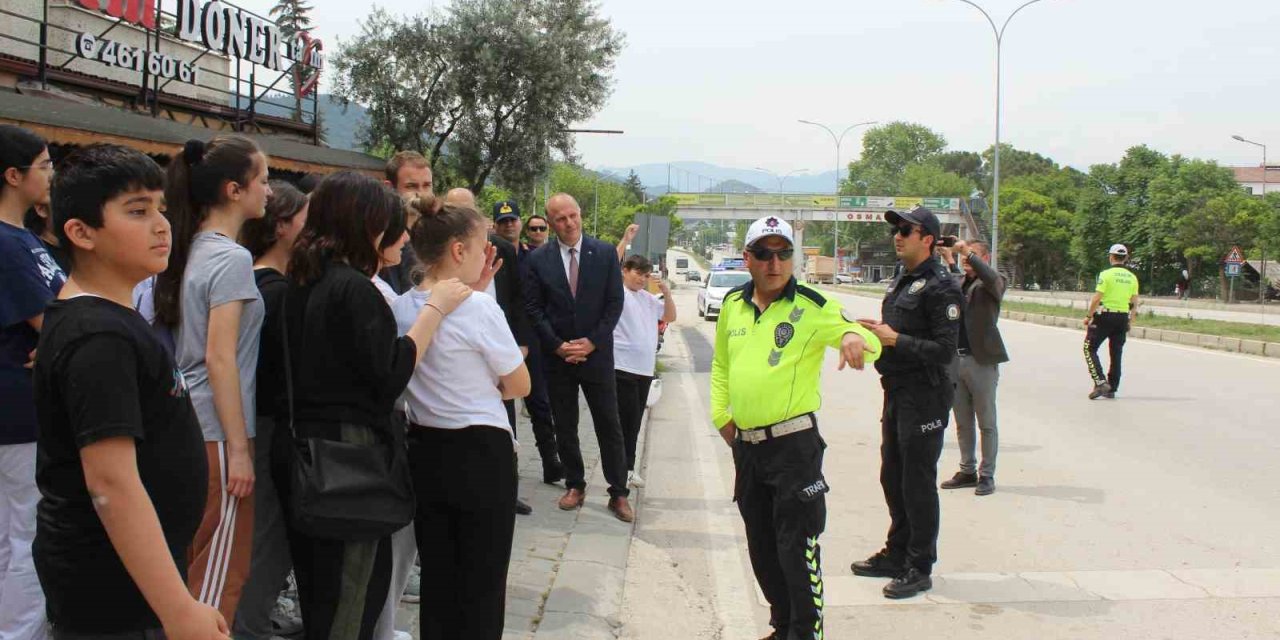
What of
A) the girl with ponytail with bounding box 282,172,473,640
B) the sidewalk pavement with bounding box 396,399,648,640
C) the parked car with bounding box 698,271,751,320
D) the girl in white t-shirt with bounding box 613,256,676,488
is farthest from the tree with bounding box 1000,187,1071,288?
the girl with ponytail with bounding box 282,172,473,640

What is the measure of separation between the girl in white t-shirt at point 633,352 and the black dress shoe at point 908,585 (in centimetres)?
229

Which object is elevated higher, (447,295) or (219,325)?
(447,295)

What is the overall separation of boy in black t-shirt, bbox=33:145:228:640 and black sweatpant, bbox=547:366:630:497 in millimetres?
4128

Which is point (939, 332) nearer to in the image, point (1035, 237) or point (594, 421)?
point (594, 421)

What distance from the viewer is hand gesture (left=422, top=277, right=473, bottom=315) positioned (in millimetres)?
3059

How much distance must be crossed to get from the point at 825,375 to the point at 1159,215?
160 ft

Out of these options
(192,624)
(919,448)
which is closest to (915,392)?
(919,448)

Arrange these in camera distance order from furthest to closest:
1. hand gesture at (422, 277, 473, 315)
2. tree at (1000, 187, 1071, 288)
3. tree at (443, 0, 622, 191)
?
1. tree at (1000, 187, 1071, 288)
2. tree at (443, 0, 622, 191)
3. hand gesture at (422, 277, 473, 315)

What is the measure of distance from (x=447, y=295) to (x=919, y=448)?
9.30 ft

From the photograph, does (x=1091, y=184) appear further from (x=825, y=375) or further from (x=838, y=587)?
(x=838, y=587)

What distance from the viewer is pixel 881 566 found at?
17.7 feet

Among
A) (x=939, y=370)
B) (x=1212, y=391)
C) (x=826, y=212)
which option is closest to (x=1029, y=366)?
(x=1212, y=391)

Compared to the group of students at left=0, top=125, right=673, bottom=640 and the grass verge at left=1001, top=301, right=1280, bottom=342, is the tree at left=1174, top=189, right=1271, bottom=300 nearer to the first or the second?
the grass verge at left=1001, top=301, right=1280, bottom=342

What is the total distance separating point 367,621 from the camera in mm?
3043
